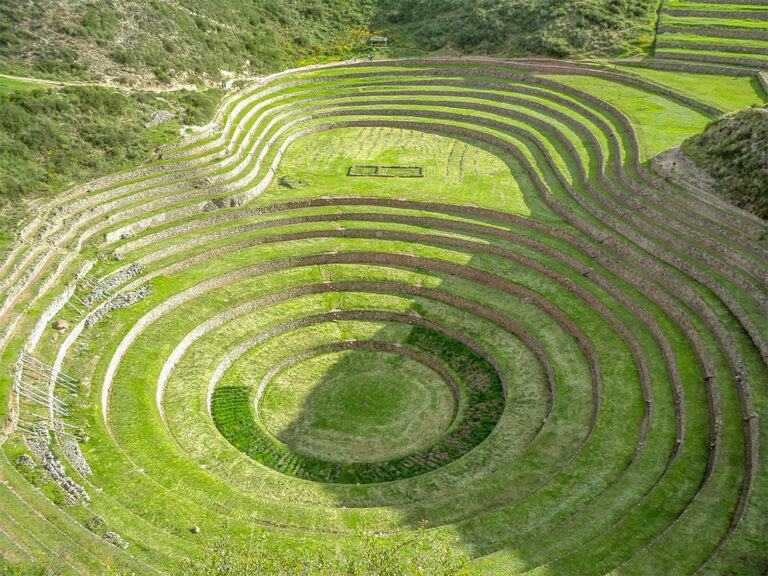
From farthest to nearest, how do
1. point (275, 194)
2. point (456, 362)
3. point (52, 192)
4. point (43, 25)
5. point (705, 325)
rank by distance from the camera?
1. point (43, 25)
2. point (275, 194)
3. point (52, 192)
4. point (456, 362)
5. point (705, 325)

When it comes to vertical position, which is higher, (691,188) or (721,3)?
(721,3)

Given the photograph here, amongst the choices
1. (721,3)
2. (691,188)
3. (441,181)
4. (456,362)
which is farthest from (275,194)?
(721,3)

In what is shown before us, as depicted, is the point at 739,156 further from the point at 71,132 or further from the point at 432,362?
the point at 71,132

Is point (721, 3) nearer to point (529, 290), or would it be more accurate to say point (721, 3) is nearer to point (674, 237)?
point (674, 237)

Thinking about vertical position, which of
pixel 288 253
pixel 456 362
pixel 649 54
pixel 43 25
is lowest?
pixel 456 362

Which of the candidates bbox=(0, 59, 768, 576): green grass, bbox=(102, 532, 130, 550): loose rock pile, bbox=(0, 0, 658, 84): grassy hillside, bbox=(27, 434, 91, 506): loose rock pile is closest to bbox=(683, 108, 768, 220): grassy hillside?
bbox=(0, 59, 768, 576): green grass

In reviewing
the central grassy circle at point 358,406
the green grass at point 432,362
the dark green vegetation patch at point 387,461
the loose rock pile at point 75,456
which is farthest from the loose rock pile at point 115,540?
the central grassy circle at point 358,406

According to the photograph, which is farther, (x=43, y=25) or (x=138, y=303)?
(x=43, y=25)
